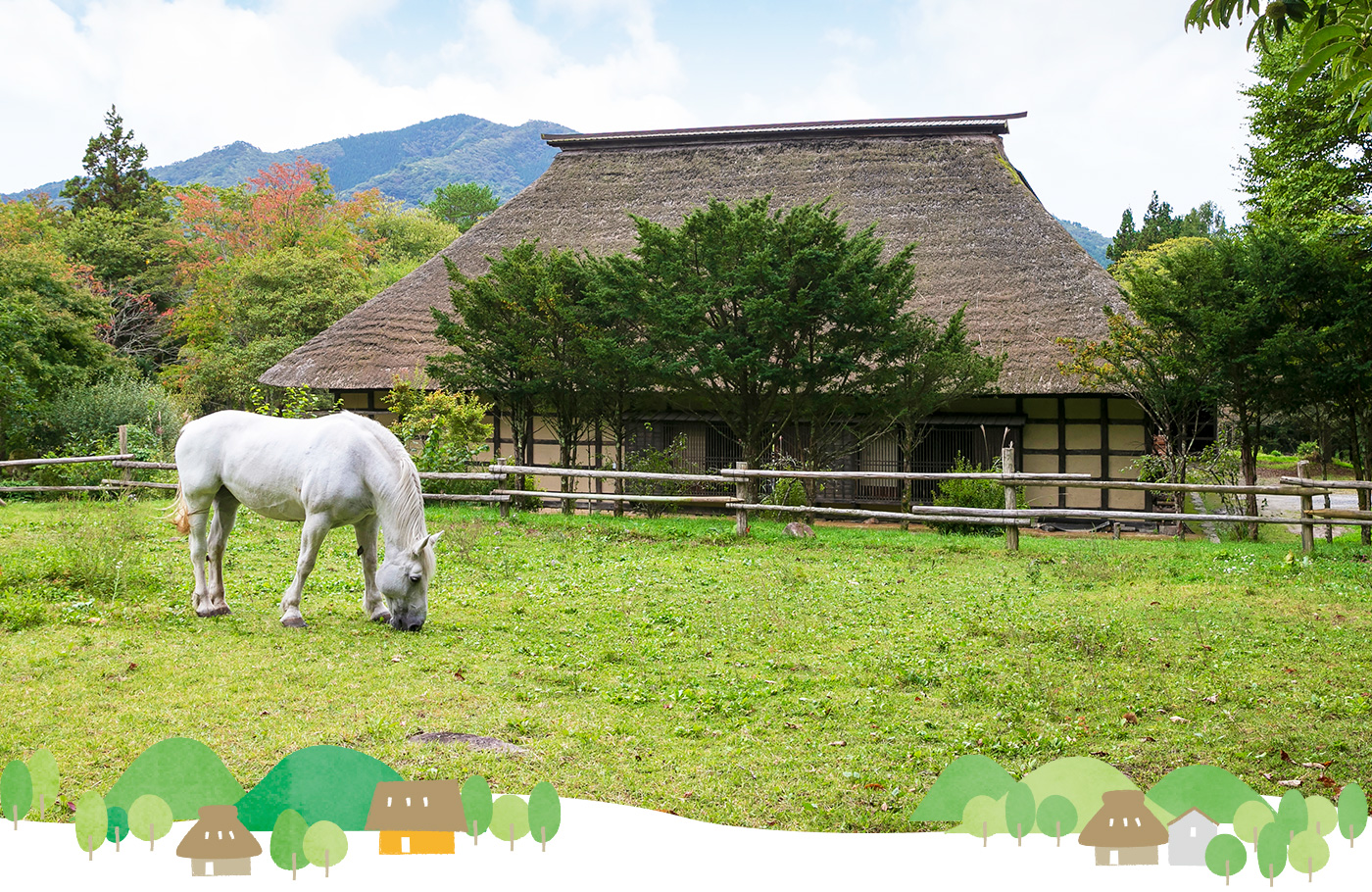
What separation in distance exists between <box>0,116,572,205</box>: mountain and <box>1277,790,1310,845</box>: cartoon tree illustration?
3510 inches

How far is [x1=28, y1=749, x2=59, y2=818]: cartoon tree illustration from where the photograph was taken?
299cm

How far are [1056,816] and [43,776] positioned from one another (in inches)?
131

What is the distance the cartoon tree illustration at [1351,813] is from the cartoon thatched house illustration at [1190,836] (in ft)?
1.27

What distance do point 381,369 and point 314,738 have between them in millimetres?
14237

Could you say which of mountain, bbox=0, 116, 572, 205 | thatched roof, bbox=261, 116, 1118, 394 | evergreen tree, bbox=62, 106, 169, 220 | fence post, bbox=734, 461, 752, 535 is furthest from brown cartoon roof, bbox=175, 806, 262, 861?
mountain, bbox=0, 116, 572, 205

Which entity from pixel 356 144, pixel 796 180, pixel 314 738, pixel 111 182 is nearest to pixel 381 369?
pixel 796 180

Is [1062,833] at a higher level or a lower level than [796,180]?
lower

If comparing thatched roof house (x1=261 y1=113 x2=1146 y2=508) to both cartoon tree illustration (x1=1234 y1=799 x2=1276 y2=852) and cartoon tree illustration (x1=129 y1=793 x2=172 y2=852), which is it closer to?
cartoon tree illustration (x1=1234 y1=799 x2=1276 y2=852)

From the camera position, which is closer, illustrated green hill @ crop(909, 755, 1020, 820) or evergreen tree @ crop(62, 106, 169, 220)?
illustrated green hill @ crop(909, 755, 1020, 820)

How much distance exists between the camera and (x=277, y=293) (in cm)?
2292

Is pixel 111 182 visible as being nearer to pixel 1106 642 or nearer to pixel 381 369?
pixel 381 369

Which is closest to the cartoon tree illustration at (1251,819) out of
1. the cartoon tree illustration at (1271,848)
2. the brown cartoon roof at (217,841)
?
the cartoon tree illustration at (1271,848)

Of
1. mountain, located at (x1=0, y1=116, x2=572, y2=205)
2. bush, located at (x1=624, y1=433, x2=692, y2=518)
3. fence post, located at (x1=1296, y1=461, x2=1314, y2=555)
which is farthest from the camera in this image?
mountain, located at (x1=0, y1=116, x2=572, y2=205)

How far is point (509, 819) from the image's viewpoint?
8.99 feet
